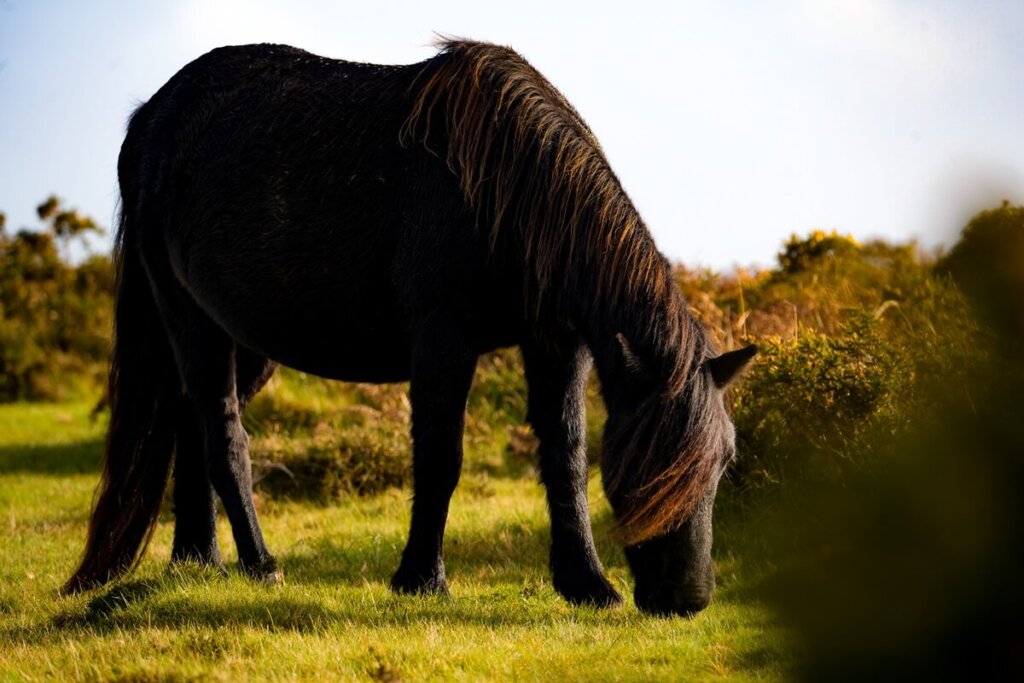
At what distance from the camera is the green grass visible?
3.98m

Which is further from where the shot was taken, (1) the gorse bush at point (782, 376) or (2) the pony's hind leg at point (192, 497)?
(2) the pony's hind leg at point (192, 497)

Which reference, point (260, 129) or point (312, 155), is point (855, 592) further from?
point (260, 129)

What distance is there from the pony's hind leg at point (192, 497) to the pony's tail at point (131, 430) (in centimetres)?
9

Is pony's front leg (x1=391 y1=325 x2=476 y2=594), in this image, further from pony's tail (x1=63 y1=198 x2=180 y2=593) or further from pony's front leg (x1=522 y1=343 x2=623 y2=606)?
pony's tail (x1=63 y1=198 x2=180 y2=593)

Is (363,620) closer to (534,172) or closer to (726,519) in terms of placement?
(534,172)

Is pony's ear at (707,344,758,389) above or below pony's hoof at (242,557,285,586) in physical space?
above

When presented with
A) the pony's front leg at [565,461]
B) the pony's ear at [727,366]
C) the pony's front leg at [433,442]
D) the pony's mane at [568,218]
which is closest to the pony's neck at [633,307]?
the pony's mane at [568,218]

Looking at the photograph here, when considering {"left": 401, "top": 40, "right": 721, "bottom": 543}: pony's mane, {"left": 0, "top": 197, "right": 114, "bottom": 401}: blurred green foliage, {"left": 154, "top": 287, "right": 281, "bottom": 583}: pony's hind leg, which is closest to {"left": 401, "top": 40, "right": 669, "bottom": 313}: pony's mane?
{"left": 401, "top": 40, "right": 721, "bottom": 543}: pony's mane

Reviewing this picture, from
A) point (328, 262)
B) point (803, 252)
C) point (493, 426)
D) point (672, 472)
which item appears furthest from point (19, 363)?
point (672, 472)

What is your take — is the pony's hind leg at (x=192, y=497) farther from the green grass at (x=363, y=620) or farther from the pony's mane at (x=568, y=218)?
the pony's mane at (x=568, y=218)

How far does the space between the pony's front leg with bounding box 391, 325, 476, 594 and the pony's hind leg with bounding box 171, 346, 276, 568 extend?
167 centimetres

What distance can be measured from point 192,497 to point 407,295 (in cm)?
226

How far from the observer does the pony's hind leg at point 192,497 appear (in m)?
6.41

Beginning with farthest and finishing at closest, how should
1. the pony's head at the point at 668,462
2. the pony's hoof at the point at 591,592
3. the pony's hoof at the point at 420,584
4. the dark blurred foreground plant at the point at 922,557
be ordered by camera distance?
the pony's hoof at the point at 420,584, the pony's hoof at the point at 591,592, the pony's head at the point at 668,462, the dark blurred foreground plant at the point at 922,557
